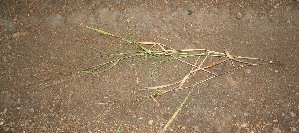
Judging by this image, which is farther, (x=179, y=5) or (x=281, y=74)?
(x=179, y=5)

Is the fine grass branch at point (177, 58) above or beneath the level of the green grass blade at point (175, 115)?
above

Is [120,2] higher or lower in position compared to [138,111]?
higher

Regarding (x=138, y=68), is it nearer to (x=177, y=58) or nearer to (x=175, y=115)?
(x=177, y=58)

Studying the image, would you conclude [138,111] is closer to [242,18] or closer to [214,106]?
[214,106]

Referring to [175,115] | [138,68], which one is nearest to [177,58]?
[138,68]

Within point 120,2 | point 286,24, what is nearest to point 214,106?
point 286,24

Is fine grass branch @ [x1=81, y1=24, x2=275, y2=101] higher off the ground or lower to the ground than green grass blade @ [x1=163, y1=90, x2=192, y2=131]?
higher

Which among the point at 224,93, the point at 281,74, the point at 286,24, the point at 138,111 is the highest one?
the point at 286,24
